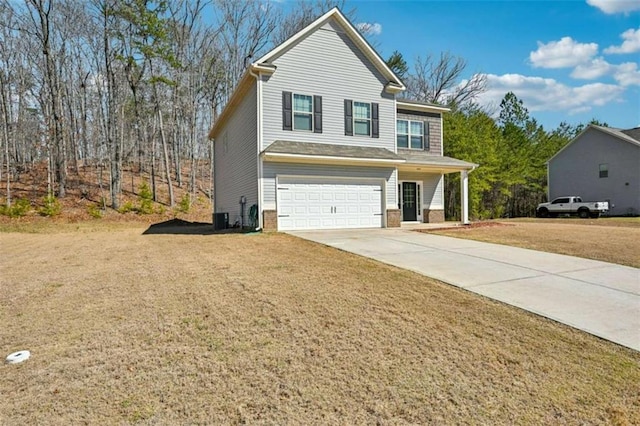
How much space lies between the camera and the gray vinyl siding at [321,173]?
12.6m

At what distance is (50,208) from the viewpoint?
19.2 metres

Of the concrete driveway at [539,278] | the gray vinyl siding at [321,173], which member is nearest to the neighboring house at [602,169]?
the gray vinyl siding at [321,173]

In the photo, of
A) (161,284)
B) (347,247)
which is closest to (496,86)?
(347,247)

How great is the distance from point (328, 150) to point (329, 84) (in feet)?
9.18

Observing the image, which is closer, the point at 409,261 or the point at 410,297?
the point at 410,297

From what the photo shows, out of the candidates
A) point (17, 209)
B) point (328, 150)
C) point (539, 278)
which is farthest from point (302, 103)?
point (17, 209)

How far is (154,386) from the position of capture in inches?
107

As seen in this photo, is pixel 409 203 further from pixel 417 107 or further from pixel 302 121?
pixel 302 121

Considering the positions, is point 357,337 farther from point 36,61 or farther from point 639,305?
point 36,61

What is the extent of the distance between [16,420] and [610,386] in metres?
4.27

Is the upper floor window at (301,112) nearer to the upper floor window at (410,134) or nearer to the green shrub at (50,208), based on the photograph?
the upper floor window at (410,134)

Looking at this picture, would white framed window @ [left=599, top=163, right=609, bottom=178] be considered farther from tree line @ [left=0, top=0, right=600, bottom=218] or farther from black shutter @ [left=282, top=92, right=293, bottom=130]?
black shutter @ [left=282, top=92, right=293, bottom=130]

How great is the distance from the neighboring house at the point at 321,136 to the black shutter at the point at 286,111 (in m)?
0.04

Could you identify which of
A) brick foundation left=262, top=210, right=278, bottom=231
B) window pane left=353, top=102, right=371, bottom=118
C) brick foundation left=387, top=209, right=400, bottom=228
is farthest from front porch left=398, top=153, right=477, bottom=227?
brick foundation left=262, top=210, right=278, bottom=231
